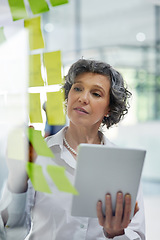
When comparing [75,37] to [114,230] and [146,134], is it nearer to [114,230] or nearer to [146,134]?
[146,134]

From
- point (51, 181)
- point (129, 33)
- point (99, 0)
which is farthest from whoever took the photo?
point (129, 33)

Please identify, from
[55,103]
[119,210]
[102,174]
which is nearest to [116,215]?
[119,210]

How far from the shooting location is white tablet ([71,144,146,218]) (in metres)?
0.88

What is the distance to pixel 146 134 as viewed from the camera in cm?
501

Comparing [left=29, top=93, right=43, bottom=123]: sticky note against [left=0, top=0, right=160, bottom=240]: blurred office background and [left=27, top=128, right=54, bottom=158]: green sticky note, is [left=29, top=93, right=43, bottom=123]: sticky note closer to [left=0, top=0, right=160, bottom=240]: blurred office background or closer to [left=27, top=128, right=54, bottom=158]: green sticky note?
[left=27, top=128, right=54, bottom=158]: green sticky note

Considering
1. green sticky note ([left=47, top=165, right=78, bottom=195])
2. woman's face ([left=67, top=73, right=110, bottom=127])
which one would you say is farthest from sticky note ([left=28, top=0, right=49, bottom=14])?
green sticky note ([left=47, top=165, right=78, bottom=195])

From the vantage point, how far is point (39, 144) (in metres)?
0.97

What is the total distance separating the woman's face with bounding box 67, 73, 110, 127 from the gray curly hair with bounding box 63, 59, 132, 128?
0.04 feet

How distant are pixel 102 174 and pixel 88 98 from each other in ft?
0.70

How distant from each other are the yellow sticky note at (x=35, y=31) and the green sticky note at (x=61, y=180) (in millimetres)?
366

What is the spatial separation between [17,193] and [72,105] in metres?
0.30

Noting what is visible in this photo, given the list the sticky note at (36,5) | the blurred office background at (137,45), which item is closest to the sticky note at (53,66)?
the sticky note at (36,5)

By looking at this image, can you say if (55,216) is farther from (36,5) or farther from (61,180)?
(36,5)

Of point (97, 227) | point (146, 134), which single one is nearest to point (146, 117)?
point (146, 134)
